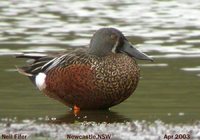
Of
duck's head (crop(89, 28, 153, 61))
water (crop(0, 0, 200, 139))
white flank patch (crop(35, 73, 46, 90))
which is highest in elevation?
duck's head (crop(89, 28, 153, 61))

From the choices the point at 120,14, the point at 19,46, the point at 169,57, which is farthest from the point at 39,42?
the point at 120,14

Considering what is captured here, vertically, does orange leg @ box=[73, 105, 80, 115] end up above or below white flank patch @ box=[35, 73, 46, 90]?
below

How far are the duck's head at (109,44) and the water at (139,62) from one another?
0.59 meters

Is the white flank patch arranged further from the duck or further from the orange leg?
→ the orange leg

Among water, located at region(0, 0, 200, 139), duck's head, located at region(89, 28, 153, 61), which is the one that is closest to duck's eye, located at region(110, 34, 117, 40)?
duck's head, located at region(89, 28, 153, 61)

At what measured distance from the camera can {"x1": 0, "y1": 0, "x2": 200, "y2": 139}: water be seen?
358 inches

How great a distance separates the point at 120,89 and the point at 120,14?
29.4 ft

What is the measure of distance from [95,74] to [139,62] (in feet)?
11.6

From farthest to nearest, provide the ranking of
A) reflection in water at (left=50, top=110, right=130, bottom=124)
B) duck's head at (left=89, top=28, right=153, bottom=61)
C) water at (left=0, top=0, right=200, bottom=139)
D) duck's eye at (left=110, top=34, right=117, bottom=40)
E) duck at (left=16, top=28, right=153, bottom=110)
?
duck's eye at (left=110, top=34, right=117, bottom=40) < duck's head at (left=89, top=28, right=153, bottom=61) < duck at (left=16, top=28, right=153, bottom=110) < reflection in water at (left=50, top=110, right=130, bottom=124) < water at (left=0, top=0, right=200, bottom=139)

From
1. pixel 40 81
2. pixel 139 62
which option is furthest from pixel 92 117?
pixel 139 62

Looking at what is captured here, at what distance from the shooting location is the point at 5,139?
8086mm

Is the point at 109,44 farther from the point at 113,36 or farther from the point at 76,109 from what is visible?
the point at 76,109

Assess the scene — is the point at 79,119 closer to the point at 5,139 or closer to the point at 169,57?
the point at 5,139

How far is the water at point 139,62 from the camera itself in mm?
9086
